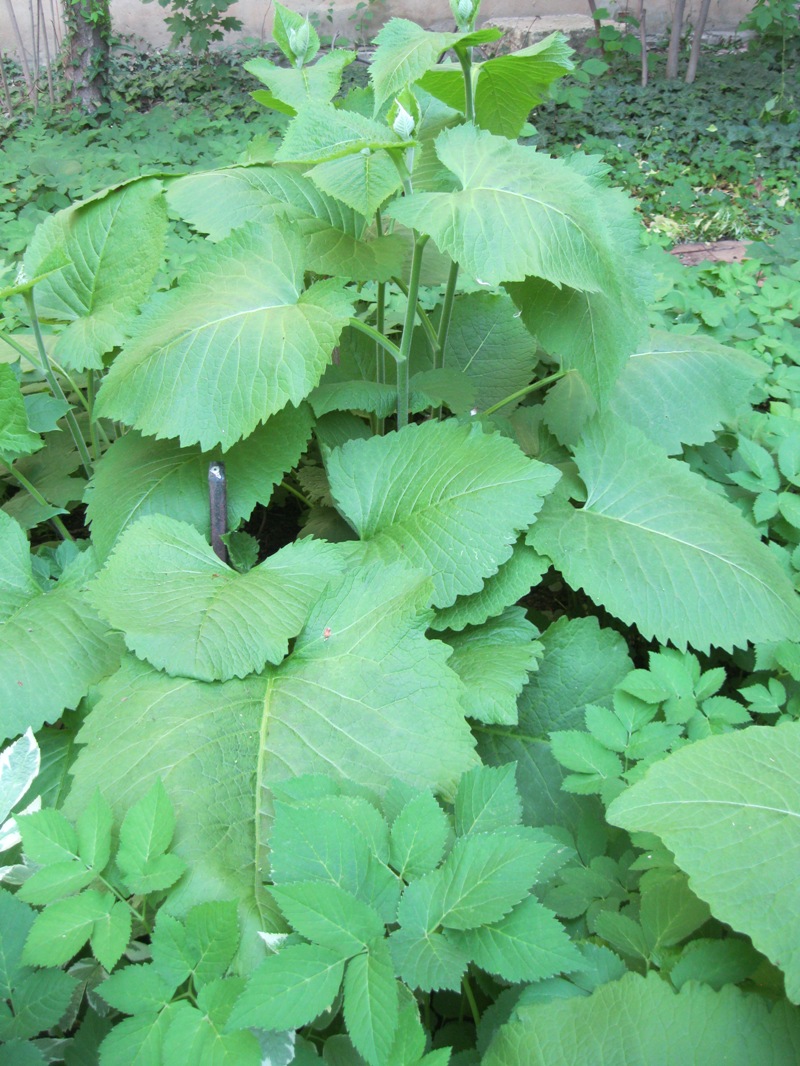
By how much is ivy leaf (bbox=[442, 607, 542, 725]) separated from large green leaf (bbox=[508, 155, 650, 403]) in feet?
1.41

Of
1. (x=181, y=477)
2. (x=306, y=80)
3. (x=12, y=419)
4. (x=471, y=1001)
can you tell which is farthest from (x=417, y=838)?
(x=306, y=80)

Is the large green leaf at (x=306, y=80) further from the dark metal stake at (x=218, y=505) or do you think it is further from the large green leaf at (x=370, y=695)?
the large green leaf at (x=370, y=695)

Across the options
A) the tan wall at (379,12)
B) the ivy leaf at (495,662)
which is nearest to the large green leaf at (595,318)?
the ivy leaf at (495,662)

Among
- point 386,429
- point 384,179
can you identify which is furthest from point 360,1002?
point 386,429

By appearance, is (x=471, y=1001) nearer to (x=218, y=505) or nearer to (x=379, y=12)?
(x=218, y=505)

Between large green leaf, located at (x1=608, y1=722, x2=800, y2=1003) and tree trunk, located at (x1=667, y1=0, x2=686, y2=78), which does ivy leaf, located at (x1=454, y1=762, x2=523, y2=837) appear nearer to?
large green leaf, located at (x1=608, y1=722, x2=800, y2=1003)

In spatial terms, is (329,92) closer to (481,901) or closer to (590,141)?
(481,901)

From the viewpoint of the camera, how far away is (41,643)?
1.23 m

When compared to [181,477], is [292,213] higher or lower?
higher

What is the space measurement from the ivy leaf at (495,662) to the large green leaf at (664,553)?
134 millimetres

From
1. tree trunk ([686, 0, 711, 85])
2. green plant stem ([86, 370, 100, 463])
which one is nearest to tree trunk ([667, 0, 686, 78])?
tree trunk ([686, 0, 711, 85])

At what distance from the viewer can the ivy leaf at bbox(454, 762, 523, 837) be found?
967 millimetres

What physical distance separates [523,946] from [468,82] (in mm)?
1422

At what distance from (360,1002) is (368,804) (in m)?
0.21
